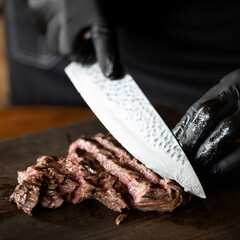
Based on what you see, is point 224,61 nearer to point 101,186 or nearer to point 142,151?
point 142,151

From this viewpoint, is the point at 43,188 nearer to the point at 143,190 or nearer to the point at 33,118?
the point at 143,190

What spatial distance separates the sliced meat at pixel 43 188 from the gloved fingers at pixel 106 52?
62 cm

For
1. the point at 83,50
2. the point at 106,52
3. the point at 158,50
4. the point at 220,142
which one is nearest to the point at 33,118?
the point at 83,50

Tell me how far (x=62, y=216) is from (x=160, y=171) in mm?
459

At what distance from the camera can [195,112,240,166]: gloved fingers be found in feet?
5.92

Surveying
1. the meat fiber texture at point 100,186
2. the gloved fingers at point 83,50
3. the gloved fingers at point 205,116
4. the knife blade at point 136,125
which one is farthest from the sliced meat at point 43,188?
the gloved fingers at point 83,50

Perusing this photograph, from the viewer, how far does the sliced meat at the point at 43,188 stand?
1.70m

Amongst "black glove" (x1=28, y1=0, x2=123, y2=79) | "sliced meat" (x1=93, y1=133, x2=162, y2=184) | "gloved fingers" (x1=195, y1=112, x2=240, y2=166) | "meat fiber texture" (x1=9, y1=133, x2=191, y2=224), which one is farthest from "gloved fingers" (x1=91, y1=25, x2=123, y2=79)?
"gloved fingers" (x1=195, y1=112, x2=240, y2=166)

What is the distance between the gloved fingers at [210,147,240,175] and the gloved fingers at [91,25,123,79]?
70cm

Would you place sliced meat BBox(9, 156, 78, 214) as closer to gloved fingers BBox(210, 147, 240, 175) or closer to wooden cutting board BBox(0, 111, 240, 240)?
wooden cutting board BBox(0, 111, 240, 240)

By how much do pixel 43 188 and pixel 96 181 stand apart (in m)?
0.22

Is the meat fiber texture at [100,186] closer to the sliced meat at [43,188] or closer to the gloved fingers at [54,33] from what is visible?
the sliced meat at [43,188]

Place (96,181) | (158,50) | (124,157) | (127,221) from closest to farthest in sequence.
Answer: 1. (127,221)
2. (96,181)
3. (124,157)
4. (158,50)

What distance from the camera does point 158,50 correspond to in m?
3.32
